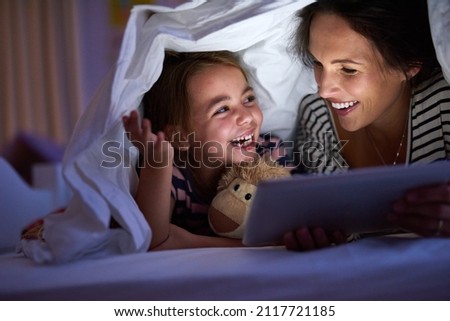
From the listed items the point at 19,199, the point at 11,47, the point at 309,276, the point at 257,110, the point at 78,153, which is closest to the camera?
the point at 309,276

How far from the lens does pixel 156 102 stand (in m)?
1.17

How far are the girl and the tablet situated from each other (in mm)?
233

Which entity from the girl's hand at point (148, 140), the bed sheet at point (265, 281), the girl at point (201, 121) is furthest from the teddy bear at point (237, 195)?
the bed sheet at point (265, 281)

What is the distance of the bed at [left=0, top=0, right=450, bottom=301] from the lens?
0.71 meters

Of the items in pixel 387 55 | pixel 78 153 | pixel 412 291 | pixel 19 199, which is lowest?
pixel 19 199

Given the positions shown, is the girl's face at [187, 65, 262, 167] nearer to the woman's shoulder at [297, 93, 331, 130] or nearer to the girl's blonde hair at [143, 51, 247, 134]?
the girl's blonde hair at [143, 51, 247, 134]

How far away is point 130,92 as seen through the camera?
0.92 meters

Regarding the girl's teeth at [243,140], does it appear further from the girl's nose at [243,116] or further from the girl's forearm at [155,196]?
the girl's forearm at [155,196]

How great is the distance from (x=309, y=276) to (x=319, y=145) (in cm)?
54

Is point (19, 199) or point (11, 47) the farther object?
point (11, 47)

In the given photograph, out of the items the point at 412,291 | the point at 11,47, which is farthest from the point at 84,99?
the point at 412,291

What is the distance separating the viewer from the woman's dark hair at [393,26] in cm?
101

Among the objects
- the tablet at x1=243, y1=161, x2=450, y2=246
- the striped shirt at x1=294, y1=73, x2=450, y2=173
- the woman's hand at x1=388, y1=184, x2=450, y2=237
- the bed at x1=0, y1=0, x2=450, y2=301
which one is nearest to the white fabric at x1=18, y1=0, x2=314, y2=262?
the bed at x1=0, y1=0, x2=450, y2=301
